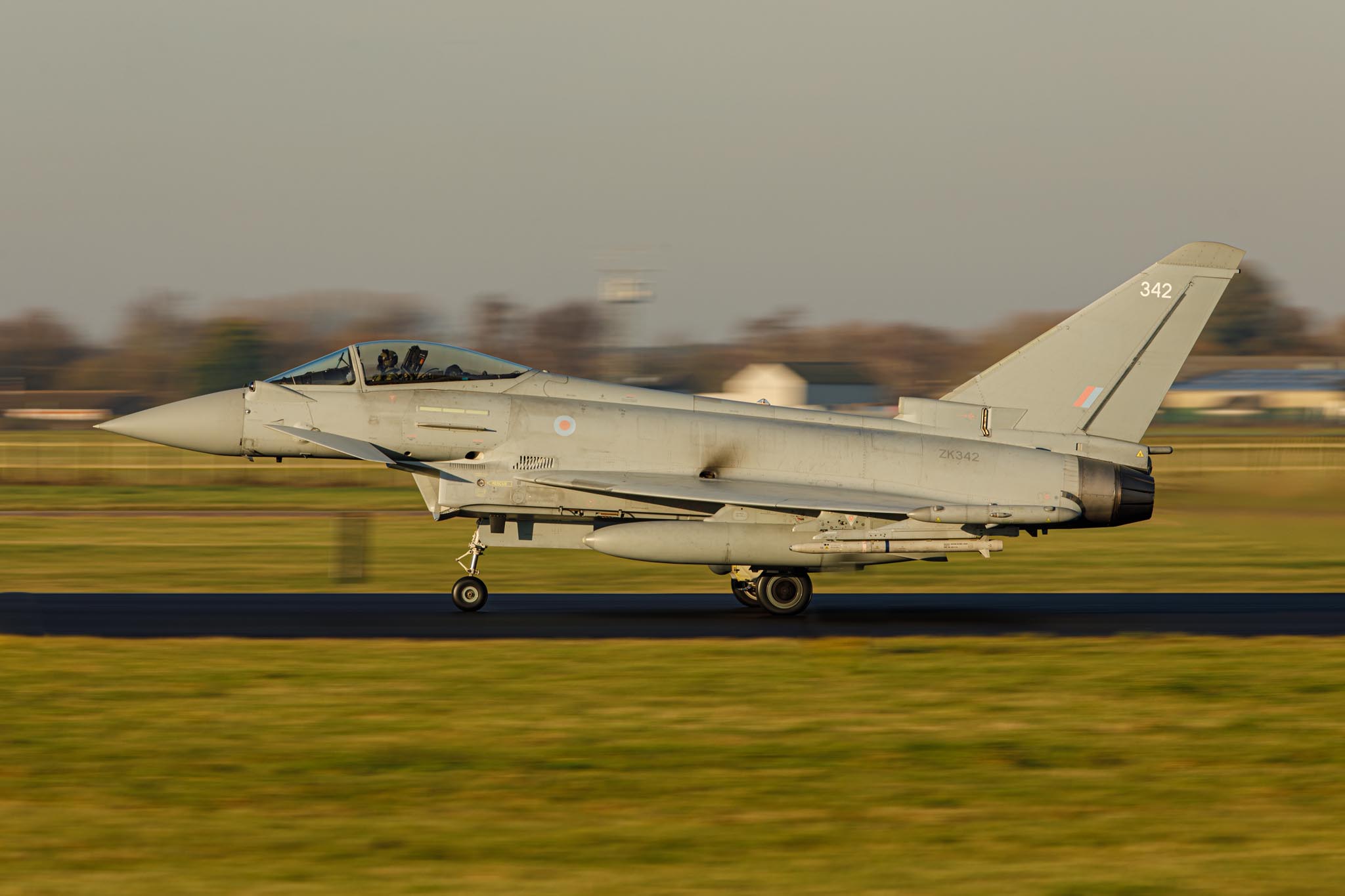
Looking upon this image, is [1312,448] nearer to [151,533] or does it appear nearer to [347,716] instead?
[151,533]

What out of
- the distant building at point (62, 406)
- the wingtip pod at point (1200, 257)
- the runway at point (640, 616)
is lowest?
the runway at point (640, 616)

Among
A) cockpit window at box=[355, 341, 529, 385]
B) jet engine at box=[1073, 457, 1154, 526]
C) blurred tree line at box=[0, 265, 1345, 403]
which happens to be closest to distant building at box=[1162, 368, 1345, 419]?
blurred tree line at box=[0, 265, 1345, 403]

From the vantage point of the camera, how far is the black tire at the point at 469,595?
635 inches

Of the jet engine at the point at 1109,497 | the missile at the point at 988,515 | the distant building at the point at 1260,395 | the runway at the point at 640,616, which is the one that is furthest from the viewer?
the distant building at the point at 1260,395

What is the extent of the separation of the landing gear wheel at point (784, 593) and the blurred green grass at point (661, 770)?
10.0ft

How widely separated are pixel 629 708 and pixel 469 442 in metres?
6.59

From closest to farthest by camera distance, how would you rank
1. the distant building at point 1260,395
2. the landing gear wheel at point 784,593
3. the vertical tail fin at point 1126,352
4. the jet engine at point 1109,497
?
the jet engine at point 1109,497
the landing gear wheel at point 784,593
the vertical tail fin at point 1126,352
the distant building at point 1260,395

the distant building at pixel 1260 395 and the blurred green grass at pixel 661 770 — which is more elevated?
the distant building at pixel 1260 395

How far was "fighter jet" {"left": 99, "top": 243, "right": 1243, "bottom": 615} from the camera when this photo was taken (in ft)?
52.7

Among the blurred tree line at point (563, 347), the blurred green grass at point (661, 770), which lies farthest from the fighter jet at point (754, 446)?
the blurred tree line at point (563, 347)

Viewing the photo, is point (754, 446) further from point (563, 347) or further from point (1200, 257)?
point (563, 347)

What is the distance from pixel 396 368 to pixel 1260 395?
94.6m

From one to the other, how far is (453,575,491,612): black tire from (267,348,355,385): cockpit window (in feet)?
9.76

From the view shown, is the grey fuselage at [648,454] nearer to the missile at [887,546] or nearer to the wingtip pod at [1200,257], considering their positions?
the missile at [887,546]
